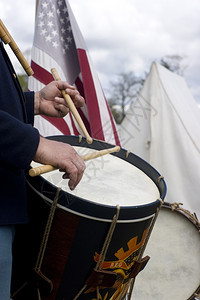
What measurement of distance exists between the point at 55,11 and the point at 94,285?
220cm

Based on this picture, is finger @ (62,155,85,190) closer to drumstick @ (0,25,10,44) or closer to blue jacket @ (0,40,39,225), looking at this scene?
blue jacket @ (0,40,39,225)

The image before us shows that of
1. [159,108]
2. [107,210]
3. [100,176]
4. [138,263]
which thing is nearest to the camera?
[107,210]

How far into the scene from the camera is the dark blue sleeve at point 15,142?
31.6 inches

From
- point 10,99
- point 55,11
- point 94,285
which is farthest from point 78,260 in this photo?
point 55,11

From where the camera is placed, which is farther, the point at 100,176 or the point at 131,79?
the point at 131,79

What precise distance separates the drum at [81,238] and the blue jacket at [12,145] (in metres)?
0.11

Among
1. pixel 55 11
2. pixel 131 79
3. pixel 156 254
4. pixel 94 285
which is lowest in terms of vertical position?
pixel 131 79

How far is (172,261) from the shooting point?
189 cm

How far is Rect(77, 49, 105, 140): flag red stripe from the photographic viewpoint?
2592 millimetres

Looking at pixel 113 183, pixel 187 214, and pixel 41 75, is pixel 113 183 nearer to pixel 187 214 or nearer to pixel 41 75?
pixel 187 214

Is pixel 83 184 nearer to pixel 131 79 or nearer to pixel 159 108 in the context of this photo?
pixel 159 108

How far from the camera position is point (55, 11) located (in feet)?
8.21

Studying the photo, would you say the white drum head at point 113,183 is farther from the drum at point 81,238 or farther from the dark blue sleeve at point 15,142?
the dark blue sleeve at point 15,142

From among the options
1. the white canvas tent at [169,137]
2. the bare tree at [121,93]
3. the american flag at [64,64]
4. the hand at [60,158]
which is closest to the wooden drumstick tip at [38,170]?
the hand at [60,158]
